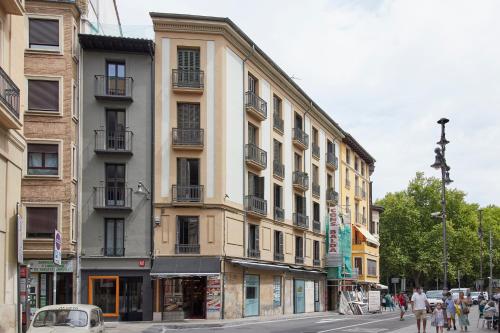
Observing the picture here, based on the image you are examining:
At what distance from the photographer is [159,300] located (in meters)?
35.7

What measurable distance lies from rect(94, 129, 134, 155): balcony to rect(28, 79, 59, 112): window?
111 inches

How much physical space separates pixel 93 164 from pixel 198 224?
607 centimetres

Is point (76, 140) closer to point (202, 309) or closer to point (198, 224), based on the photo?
point (198, 224)

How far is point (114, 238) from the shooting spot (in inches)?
1417

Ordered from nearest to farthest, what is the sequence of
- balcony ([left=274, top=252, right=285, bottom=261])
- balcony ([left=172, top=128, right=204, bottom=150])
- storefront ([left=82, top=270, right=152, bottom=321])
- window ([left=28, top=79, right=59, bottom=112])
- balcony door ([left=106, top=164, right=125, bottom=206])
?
window ([left=28, top=79, right=59, bottom=112]) < storefront ([left=82, top=270, right=152, bottom=321]) < balcony door ([left=106, top=164, right=125, bottom=206]) < balcony ([left=172, top=128, right=204, bottom=150]) < balcony ([left=274, top=252, right=285, bottom=261])

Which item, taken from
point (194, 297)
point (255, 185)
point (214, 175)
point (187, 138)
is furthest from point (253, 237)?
point (187, 138)

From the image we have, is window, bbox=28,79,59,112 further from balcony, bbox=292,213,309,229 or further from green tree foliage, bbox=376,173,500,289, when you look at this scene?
green tree foliage, bbox=376,173,500,289

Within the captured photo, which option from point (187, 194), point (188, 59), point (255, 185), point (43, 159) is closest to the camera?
point (43, 159)

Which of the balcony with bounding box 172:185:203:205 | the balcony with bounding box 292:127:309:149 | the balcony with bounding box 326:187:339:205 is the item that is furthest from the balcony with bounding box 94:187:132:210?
the balcony with bounding box 326:187:339:205

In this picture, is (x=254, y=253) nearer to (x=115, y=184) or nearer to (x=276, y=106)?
(x=115, y=184)

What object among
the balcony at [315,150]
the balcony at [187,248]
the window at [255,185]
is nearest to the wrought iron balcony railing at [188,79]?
the window at [255,185]

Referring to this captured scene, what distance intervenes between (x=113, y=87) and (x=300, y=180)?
670 inches

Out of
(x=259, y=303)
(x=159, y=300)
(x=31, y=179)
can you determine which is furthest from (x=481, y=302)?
(x=31, y=179)

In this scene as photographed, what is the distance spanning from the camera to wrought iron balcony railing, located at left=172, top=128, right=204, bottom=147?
121 ft
